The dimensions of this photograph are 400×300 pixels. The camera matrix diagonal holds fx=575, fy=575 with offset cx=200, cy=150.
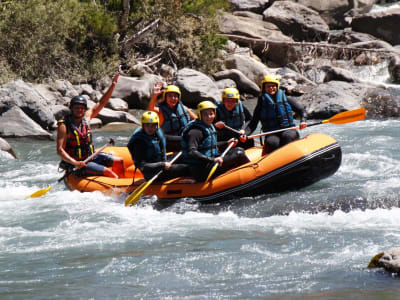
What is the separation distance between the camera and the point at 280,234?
5.03 m

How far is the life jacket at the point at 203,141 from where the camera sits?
611cm

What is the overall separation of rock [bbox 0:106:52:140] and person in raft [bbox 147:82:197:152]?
4285mm

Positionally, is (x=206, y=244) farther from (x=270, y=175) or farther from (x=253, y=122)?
(x=253, y=122)

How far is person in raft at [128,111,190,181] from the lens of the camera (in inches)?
247

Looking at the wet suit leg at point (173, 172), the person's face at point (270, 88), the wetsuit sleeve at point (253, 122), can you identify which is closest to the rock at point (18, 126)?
the wet suit leg at point (173, 172)

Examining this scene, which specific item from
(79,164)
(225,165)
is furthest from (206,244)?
(79,164)

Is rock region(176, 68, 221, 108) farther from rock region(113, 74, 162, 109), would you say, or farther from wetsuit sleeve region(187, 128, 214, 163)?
wetsuit sleeve region(187, 128, 214, 163)

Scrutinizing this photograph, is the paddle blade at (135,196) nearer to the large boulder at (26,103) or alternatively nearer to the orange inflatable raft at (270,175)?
the orange inflatable raft at (270,175)

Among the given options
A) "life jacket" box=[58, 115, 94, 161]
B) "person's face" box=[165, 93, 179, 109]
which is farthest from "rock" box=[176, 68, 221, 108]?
"life jacket" box=[58, 115, 94, 161]

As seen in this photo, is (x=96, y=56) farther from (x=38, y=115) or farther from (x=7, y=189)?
(x=7, y=189)

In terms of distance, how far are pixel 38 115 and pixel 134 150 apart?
5.76 metres

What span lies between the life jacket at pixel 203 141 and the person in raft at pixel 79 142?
1.23 meters

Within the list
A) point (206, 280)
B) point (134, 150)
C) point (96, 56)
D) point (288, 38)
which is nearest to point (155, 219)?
point (134, 150)

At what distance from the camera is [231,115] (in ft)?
22.8
